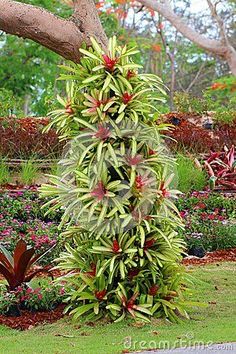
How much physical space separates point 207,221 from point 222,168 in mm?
3189

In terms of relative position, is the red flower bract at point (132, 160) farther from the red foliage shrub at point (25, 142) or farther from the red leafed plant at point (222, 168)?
the red foliage shrub at point (25, 142)

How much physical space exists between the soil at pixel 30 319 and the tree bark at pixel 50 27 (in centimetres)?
224

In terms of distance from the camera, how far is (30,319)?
6.60m

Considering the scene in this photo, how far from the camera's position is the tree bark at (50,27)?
669 cm

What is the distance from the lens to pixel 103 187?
20.9ft

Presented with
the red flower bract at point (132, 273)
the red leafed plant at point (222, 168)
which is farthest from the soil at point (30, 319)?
the red leafed plant at point (222, 168)

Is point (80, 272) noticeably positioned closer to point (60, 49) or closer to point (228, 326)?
point (228, 326)

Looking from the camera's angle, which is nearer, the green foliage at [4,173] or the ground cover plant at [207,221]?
the ground cover plant at [207,221]

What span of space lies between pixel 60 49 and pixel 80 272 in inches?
77.2

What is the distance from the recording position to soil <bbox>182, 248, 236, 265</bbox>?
9484mm

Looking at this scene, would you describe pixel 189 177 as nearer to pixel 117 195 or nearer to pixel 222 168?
pixel 222 168

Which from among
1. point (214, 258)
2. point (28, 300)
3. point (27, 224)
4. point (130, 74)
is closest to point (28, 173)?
point (27, 224)

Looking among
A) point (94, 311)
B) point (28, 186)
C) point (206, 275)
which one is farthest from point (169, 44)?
point (94, 311)

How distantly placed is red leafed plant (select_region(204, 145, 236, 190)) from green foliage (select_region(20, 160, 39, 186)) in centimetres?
307
